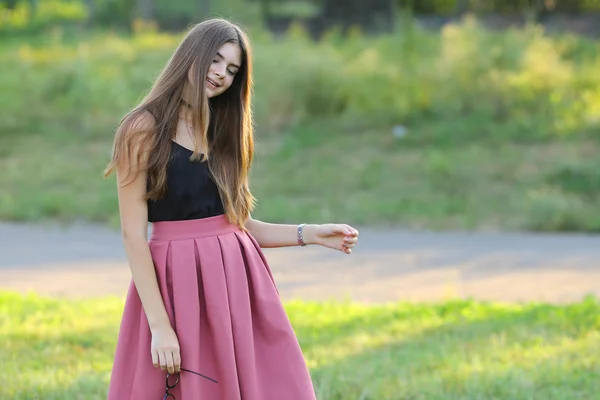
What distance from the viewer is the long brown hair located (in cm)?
264

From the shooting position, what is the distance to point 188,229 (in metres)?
2.71

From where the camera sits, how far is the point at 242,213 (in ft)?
9.34

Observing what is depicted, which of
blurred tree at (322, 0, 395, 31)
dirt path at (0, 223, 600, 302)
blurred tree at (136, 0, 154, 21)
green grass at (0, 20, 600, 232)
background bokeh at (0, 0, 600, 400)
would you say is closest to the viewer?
background bokeh at (0, 0, 600, 400)

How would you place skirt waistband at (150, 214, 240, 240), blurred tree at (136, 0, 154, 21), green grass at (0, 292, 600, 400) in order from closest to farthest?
1. skirt waistband at (150, 214, 240, 240)
2. green grass at (0, 292, 600, 400)
3. blurred tree at (136, 0, 154, 21)

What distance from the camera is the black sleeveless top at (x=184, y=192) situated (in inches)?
105

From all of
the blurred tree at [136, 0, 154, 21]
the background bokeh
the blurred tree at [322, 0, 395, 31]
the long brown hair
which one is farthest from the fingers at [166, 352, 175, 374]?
the blurred tree at [136, 0, 154, 21]

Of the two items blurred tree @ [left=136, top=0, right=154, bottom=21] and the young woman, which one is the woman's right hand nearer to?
the young woman

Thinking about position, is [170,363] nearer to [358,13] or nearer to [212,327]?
[212,327]

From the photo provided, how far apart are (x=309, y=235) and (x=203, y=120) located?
0.50 meters

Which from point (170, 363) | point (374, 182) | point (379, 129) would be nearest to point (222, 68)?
point (170, 363)

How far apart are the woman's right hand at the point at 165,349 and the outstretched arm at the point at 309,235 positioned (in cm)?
49

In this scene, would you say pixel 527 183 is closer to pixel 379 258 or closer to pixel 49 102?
pixel 379 258

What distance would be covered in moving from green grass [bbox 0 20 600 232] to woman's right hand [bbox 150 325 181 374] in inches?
240

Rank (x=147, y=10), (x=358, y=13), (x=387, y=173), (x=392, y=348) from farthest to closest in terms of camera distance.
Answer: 1. (x=147, y=10)
2. (x=358, y=13)
3. (x=387, y=173)
4. (x=392, y=348)
